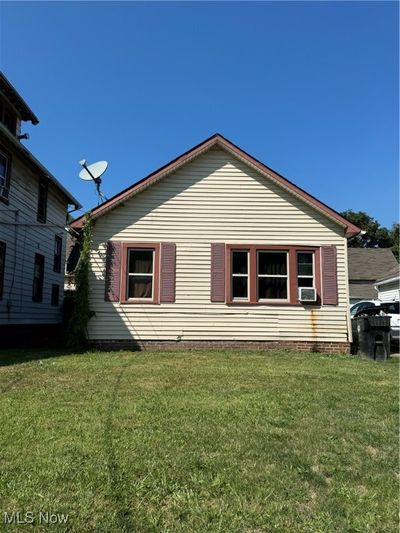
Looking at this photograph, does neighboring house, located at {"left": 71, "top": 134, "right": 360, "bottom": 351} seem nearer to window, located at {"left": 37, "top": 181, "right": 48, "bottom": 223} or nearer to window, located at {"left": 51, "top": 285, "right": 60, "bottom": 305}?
window, located at {"left": 37, "top": 181, "right": 48, "bottom": 223}

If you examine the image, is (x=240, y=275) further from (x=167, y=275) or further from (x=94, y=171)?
(x=94, y=171)

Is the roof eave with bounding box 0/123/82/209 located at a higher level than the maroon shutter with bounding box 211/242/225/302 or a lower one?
higher

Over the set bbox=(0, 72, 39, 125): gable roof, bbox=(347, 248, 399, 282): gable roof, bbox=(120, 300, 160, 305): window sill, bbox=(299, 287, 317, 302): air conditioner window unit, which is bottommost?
bbox=(120, 300, 160, 305): window sill

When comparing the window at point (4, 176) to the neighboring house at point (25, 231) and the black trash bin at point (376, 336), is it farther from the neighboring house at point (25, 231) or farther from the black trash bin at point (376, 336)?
the black trash bin at point (376, 336)

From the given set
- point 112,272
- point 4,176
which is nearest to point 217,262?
point 112,272

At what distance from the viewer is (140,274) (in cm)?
1255

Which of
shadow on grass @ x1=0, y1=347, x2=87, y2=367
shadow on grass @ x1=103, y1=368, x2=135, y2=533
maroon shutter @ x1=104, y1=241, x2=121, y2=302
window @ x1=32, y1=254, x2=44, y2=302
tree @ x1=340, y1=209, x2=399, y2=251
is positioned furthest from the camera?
tree @ x1=340, y1=209, x2=399, y2=251

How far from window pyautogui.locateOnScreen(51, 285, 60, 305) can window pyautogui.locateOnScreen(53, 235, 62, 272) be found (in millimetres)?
748

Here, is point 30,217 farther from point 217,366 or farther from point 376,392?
point 376,392

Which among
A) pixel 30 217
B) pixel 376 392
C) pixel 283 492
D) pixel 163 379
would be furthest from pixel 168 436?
pixel 30 217

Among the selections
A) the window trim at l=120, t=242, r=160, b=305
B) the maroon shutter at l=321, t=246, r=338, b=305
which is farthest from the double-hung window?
the maroon shutter at l=321, t=246, r=338, b=305

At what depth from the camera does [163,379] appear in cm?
745

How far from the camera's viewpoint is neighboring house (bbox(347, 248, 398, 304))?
32688mm

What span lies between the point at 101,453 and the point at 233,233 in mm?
9303
